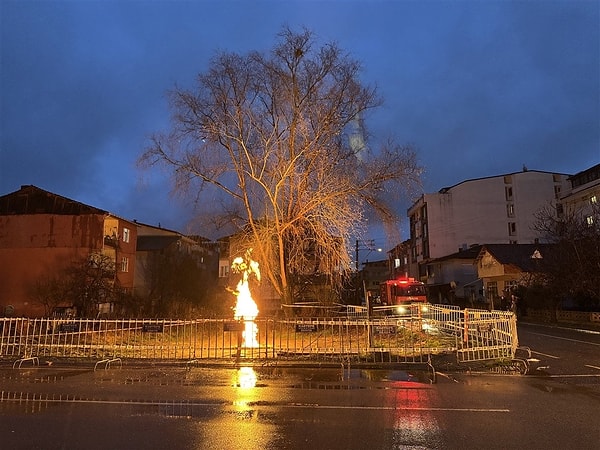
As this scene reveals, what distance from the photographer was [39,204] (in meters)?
41.8

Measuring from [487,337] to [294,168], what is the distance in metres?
10.7

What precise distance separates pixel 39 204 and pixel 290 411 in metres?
40.6

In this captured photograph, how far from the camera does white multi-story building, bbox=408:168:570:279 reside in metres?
66.9

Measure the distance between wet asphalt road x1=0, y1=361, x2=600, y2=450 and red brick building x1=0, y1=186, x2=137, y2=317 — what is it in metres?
30.8

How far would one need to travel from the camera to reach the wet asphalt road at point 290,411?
6270 mm

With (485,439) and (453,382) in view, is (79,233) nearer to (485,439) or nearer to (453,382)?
(453,382)

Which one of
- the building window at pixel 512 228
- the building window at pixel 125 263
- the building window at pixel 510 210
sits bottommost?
the building window at pixel 125 263

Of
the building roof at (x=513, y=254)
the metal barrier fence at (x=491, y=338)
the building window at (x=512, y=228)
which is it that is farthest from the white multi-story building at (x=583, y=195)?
the metal barrier fence at (x=491, y=338)

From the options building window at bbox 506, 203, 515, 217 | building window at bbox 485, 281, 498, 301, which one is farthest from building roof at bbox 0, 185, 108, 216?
building window at bbox 506, 203, 515, 217

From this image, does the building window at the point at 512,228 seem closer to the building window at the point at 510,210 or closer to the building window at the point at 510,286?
the building window at the point at 510,210

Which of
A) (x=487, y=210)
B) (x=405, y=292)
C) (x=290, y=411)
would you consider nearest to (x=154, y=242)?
(x=405, y=292)

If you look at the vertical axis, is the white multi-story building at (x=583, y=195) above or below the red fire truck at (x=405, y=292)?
above

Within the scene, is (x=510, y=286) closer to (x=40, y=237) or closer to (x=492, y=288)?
(x=492, y=288)

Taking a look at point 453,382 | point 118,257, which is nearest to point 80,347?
point 453,382
